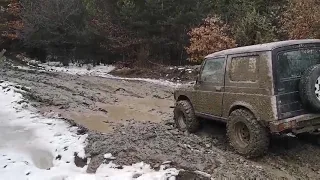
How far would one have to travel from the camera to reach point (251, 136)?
616 cm

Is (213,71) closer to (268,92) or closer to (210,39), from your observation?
(268,92)

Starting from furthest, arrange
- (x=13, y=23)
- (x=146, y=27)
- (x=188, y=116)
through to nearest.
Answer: (x=13, y=23) → (x=146, y=27) → (x=188, y=116)

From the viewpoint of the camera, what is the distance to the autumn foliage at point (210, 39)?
18.5 m

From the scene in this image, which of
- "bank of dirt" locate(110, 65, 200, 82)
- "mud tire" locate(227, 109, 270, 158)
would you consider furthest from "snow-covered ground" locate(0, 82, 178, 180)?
"bank of dirt" locate(110, 65, 200, 82)

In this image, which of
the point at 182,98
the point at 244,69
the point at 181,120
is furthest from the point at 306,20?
the point at 244,69

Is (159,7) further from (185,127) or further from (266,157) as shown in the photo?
(266,157)

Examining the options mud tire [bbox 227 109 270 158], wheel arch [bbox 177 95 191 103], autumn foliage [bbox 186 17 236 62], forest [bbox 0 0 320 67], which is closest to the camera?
mud tire [bbox 227 109 270 158]

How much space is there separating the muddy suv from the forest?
8.39 metres

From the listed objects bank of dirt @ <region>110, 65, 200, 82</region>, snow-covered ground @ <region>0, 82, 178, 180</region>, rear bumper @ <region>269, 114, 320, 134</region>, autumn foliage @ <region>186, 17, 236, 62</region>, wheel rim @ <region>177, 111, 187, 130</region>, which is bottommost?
snow-covered ground @ <region>0, 82, 178, 180</region>

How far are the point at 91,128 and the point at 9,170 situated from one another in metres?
3.13

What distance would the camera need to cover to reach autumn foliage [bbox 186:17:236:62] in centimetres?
1848

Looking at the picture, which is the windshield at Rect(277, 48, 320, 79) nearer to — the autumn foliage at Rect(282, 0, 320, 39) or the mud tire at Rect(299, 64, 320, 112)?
the mud tire at Rect(299, 64, 320, 112)

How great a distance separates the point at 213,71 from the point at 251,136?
5.87ft

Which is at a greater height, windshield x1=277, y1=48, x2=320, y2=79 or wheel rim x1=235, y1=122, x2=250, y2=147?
windshield x1=277, y1=48, x2=320, y2=79
